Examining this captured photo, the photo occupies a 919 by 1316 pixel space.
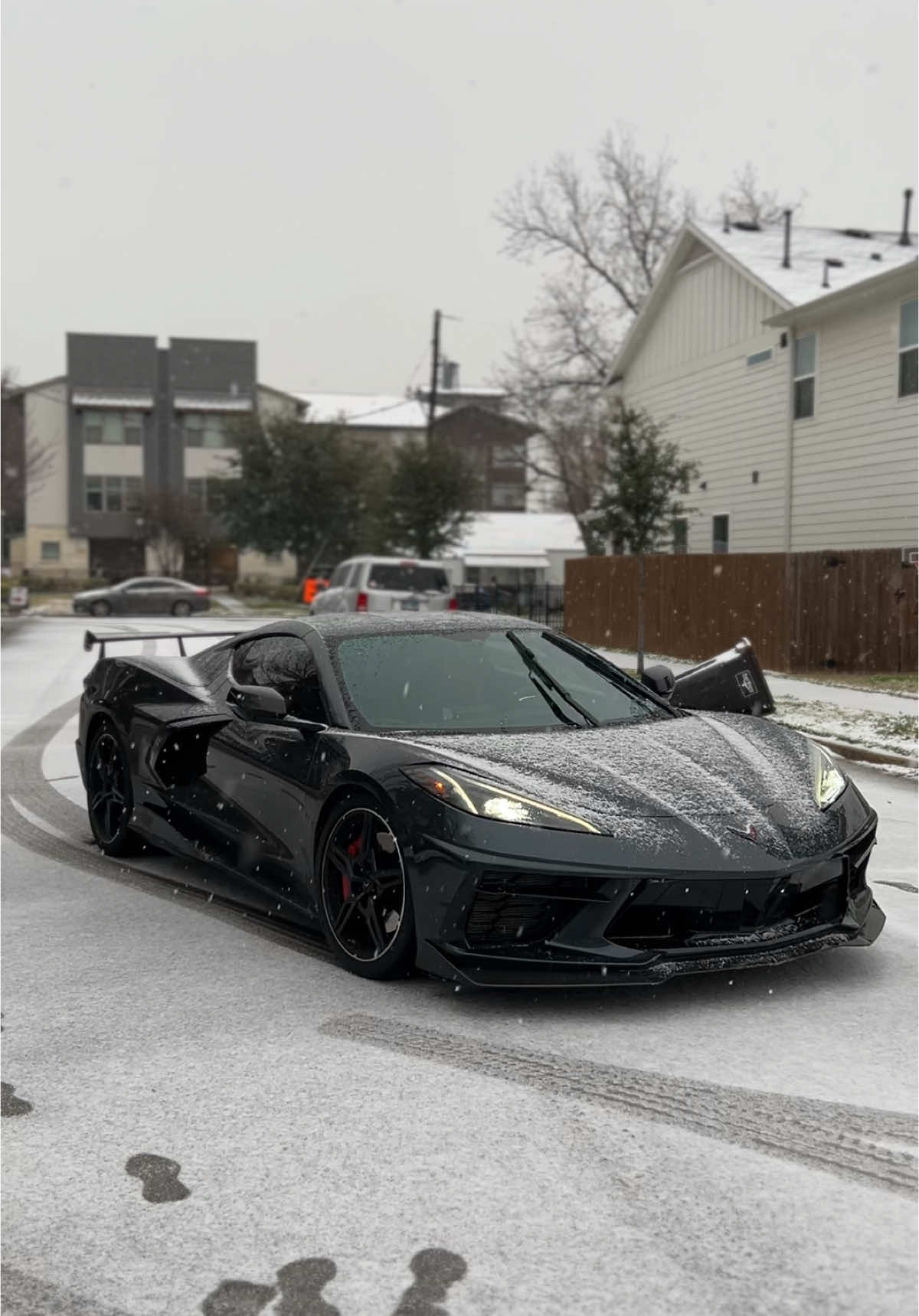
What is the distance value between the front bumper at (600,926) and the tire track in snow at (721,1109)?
12.1 inches

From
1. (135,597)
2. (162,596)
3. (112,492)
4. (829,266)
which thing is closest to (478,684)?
(829,266)

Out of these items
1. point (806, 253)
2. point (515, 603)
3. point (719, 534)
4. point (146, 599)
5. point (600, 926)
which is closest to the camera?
point (600, 926)

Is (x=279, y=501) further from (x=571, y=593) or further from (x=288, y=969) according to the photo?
(x=288, y=969)

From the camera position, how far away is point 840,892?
4.96m

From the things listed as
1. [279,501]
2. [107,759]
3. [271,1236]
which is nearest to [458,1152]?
[271,1236]

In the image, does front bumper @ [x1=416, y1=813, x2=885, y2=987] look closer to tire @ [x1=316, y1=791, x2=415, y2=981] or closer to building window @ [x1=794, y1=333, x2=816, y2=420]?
tire @ [x1=316, y1=791, x2=415, y2=981]

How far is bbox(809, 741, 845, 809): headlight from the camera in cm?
523

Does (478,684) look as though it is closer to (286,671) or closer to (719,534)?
(286,671)

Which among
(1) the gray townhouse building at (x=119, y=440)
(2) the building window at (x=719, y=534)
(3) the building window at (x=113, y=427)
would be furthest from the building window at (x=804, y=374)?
(3) the building window at (x=113, y=427)

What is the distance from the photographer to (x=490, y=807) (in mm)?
4684

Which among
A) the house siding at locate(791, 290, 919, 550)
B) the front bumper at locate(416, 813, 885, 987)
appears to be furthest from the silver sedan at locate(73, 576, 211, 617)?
the front bumper at locate(416, 813, 885, 987)

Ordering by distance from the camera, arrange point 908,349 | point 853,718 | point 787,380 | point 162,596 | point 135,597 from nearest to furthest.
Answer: point 853,718, point 908,349, point 787,380, point 135,597, point 162,596

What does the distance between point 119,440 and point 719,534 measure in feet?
168

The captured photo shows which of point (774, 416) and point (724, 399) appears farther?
point (724, 399)
